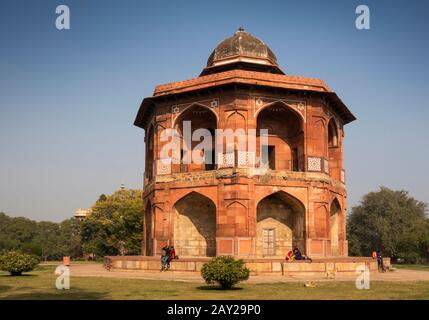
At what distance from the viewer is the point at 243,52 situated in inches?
1070

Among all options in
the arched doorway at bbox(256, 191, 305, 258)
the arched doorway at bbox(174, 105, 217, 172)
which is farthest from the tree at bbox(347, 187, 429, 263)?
the arched doorway at bbox(174, 105, 217, 172)

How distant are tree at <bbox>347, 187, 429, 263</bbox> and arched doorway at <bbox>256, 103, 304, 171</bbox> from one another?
91.3 feet

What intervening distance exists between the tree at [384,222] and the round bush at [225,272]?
3923 centimetres

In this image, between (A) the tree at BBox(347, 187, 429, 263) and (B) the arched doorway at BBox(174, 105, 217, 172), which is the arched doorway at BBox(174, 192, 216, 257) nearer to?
(B) the arched doorway at BBox(174, 105, 217, 172)

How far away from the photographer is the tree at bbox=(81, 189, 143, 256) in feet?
147

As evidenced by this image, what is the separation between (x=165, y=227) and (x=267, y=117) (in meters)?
7.79

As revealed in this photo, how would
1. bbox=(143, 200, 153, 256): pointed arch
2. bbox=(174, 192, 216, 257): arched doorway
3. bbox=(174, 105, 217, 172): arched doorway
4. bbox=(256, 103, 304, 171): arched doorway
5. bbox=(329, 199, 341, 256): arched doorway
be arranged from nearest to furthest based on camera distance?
bbox=(174, 192, 216, 257): arched doorway → bbox=(256, 103, 304, 171): arched doorway → bbox=(174, 105, 217, 172): arched doorway → bbox=(143, 200, 153, 256): pointed arch → bbox=(329, 199, 341, 256): arched doorway

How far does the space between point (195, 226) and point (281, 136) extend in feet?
21.2

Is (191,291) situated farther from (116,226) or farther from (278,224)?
(116,226)

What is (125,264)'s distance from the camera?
831 inches

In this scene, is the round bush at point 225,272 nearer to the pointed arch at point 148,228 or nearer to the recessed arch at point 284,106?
the recessed arch at point 284,106

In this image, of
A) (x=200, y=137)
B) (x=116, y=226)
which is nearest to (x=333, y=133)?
(x=200, y=137)
